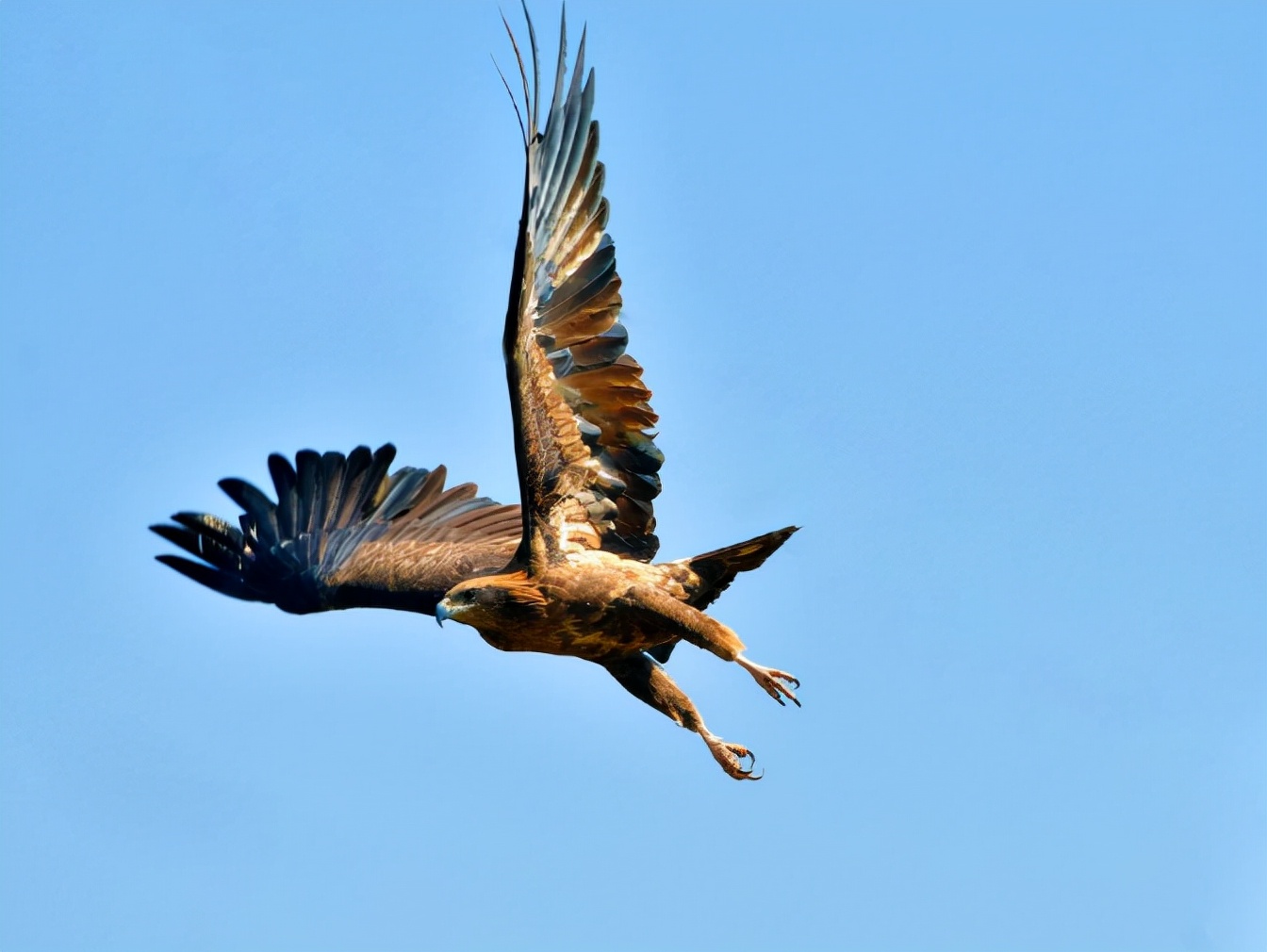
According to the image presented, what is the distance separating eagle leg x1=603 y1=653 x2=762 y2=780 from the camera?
1377 centimetres

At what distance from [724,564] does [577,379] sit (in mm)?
A: 1521

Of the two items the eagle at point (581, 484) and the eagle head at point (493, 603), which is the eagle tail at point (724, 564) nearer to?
the eagle at point (581, 484)

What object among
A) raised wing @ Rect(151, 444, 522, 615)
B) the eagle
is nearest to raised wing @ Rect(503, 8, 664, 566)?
the eagle

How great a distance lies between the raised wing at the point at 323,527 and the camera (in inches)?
636

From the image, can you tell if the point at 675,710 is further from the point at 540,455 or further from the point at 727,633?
the point at 540,455

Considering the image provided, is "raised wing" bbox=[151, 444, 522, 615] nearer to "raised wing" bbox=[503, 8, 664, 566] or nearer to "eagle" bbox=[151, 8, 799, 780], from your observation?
"eagle" bbox=[151, 8, 799, 780]

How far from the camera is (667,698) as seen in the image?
557 inches

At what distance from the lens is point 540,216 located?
1382 cm

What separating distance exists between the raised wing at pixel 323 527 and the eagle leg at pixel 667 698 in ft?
6.55

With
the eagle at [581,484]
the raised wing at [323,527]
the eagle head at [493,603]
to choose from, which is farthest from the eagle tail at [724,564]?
the raised wing at [323,527]

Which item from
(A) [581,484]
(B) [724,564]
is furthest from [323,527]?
(B) [724,564]

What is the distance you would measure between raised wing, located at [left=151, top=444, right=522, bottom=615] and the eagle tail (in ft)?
7.99

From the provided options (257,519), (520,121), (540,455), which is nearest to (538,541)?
(540,455)

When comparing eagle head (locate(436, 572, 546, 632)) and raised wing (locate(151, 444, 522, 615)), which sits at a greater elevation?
raised wing (locate(151, 444, 522, 615))
